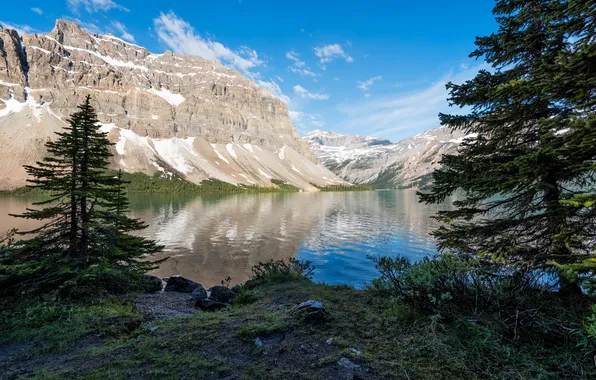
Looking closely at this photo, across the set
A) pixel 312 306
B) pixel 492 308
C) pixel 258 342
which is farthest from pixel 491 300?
pixel 258 342

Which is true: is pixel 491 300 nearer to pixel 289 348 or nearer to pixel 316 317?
pixel 316 317

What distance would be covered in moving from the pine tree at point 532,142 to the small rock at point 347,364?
15.6 ft

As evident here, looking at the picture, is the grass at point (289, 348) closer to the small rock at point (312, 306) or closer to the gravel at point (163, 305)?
the small rock at point (312, 306)

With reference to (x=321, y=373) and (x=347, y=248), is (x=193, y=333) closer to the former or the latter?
(x=321, y=373)

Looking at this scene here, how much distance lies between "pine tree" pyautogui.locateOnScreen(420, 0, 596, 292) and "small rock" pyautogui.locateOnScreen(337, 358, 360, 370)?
4.76 m

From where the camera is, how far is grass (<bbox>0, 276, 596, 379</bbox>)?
4.70 meters

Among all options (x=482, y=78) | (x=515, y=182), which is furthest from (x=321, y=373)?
(x=482, y=78)

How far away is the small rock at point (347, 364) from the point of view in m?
4.87

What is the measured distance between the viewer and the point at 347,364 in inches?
195

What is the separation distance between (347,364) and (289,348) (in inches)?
50.7

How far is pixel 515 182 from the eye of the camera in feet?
25.9

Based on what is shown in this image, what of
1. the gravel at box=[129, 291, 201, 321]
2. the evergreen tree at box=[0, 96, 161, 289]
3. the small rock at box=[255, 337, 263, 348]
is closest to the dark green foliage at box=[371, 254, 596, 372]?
the small rock at box=[255, 337, 263, 348]

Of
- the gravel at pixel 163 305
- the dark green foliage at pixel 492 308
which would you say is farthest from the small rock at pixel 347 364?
the gravel at pixel 163 305

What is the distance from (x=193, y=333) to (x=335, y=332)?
3449mm
